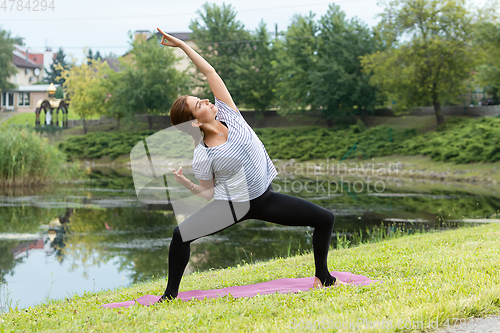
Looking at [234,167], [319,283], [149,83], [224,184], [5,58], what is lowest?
[319,283]

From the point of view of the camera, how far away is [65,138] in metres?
50.7

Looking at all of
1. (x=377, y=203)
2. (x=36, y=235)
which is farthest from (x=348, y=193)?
(x=36, y=235)

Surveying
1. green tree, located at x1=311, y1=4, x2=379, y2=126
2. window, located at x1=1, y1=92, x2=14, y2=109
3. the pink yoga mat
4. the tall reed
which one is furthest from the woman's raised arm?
window, located at x1=1, y1=92, x2=14, y2=109

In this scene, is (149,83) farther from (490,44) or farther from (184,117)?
(184,117)

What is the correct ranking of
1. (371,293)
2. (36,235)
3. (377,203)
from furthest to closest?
(377,203) → (36,235) → (371,293)

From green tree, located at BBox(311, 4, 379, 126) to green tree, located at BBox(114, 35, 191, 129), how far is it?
48.5ft

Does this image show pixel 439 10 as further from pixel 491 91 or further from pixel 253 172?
pixel 253 172

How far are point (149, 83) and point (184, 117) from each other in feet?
150

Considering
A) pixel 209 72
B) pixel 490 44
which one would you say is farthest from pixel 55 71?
pixel 209 72

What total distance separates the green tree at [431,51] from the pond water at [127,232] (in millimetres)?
13337

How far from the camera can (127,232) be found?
13500mm

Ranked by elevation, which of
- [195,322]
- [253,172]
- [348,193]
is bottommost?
[348,193]

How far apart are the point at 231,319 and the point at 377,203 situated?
1533 cm

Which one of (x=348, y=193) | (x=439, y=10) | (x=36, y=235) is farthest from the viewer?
(x=439, y=10)
